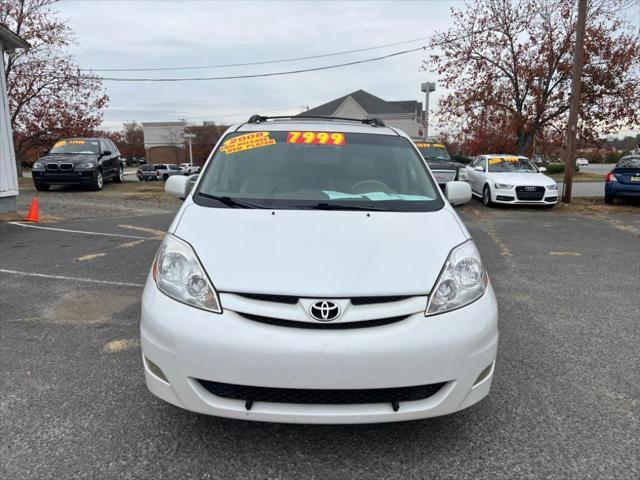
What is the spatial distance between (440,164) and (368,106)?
40597 mm

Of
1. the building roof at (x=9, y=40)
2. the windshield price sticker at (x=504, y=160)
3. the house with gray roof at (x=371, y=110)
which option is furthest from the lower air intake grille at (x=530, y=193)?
the house with gray roof at (x=371, y=110)

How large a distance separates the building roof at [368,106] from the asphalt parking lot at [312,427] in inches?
1936

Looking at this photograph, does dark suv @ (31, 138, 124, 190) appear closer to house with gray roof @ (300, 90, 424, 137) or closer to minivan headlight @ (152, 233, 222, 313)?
minivan headlight @ (152, 233, 222, 313)

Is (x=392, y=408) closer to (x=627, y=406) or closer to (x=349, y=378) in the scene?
(x=349, y=378)

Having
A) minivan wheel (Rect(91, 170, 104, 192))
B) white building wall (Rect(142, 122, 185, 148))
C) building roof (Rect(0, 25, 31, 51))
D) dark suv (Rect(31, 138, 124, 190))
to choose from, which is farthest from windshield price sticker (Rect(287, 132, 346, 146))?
white building wall (Rect(142, 122, 185, 148))

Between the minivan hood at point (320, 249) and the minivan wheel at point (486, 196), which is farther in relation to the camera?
the minivan wheel at point (486, 196)

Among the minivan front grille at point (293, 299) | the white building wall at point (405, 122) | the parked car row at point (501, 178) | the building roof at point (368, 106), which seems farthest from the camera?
the white building wall at point (405, 122)

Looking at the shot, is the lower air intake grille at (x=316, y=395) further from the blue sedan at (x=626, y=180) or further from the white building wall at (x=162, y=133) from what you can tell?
the white building wall at (x=162, y=133)

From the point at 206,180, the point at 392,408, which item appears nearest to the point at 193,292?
the point at 392,408

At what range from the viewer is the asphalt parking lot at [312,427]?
235cm

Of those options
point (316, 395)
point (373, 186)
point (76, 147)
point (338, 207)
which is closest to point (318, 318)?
point (316, 395)

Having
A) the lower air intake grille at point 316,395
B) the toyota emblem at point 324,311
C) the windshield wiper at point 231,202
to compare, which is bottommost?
the lower air intake grille at point 316,395

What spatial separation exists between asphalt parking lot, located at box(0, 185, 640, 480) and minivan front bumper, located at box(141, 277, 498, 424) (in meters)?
0.33

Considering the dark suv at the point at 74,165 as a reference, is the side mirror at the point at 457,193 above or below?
below
